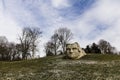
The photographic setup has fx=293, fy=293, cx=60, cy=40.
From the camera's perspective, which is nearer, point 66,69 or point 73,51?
point 66,69

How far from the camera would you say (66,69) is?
44125 mm

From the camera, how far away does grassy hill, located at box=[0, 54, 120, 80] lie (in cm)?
4006

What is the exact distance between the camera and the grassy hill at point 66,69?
131ft

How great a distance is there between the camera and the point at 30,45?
106312 millimetres

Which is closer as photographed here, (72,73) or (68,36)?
(72,73)

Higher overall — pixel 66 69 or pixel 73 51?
pixel 73 51

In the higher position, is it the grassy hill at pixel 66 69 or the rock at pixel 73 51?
the rock at pixel 73 51

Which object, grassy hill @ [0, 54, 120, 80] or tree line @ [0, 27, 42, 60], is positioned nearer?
grassy hill @ [0, 54, 120, 80]

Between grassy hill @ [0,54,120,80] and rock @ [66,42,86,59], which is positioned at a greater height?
rock @ [66,42,86,59]

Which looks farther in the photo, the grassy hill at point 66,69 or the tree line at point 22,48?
the tree line at point 22,48

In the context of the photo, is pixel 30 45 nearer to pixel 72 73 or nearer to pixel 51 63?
pixel 51 63

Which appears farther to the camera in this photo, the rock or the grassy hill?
the rock

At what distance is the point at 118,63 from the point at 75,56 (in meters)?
8.18

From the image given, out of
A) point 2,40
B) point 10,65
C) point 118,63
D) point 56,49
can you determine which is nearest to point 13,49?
point 2,40
